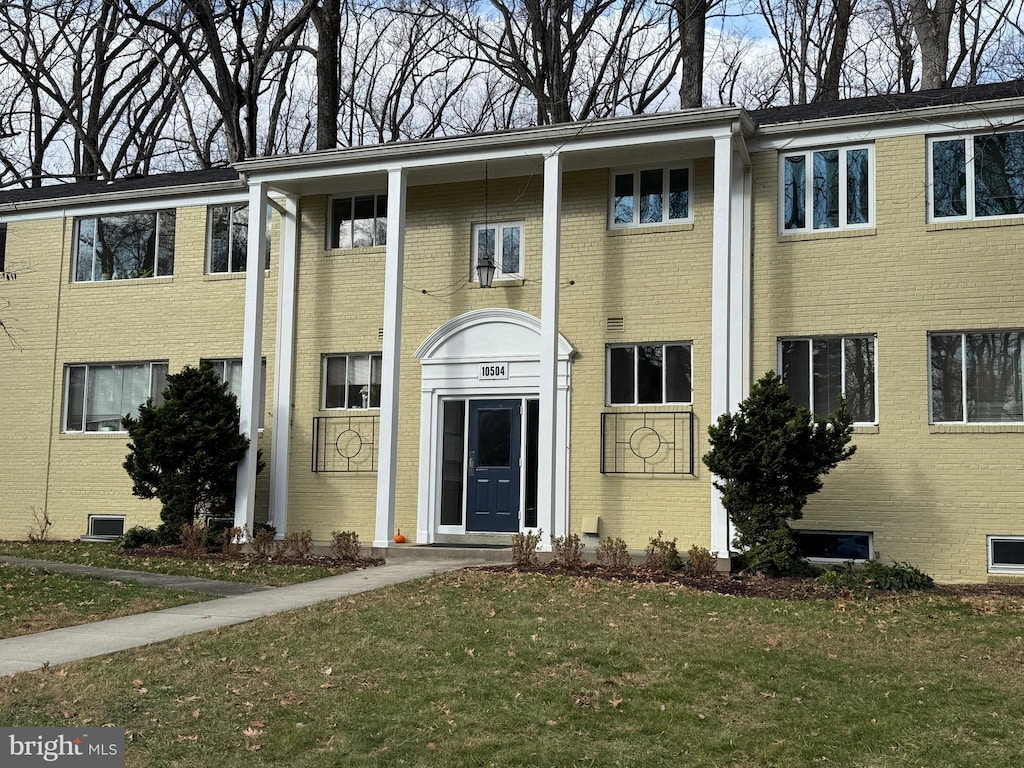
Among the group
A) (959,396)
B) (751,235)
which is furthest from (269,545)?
(959,396)

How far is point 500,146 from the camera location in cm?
1591

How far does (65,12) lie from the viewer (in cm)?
2589

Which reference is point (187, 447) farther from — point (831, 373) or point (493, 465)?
point (831, 373)

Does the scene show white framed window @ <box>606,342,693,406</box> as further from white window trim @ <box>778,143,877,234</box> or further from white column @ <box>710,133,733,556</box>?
white window trim @ <box>778,143,877,234</box>

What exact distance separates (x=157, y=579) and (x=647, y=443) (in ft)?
23.6

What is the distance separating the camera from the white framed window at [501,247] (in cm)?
1730

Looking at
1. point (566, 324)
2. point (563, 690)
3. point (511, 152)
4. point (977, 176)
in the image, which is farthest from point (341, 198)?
point (563, 690)

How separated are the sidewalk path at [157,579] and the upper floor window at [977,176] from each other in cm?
1063

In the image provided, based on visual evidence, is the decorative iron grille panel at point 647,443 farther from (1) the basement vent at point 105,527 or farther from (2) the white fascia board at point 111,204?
(1) the basement vent at point 105,527

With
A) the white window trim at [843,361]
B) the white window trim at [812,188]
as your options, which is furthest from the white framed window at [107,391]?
the white window trim at [812,188]

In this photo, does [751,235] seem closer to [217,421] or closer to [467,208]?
[467,208]

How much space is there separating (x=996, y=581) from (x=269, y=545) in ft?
33.2

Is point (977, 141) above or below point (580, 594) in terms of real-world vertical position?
above

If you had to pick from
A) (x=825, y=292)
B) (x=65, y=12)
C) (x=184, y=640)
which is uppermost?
(x=65, y=12)
